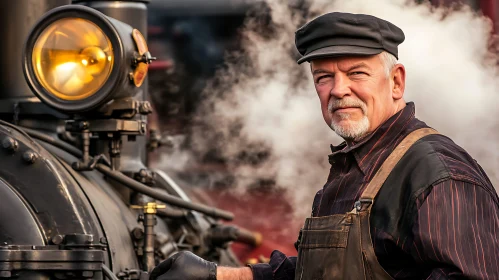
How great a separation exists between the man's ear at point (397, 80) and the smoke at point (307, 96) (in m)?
1.18

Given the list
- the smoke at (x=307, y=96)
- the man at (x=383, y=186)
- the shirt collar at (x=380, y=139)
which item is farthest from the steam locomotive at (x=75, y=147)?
the shirt collar at (x=380, y=139)

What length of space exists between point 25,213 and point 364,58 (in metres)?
1.16

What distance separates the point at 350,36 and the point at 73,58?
3.91 ft

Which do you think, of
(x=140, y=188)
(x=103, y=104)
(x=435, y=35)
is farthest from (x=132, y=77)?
(x=435, y=35)

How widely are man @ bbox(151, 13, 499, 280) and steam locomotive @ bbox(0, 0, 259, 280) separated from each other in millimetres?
885

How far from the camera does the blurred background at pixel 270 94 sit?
3.46 m

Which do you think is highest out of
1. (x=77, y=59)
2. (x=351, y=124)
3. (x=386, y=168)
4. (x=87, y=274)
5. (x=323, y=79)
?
(x=77, y=59)

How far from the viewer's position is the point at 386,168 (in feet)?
6.93

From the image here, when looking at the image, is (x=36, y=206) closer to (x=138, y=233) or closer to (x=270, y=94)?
(x=138, y=233)

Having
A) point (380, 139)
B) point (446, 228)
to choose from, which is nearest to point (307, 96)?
point (380, 139)

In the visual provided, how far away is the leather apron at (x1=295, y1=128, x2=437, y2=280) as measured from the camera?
2068 mm

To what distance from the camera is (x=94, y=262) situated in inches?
114

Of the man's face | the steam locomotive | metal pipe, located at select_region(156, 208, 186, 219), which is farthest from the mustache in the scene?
metal pipe, located at select_region(156, 208, 186, 219)

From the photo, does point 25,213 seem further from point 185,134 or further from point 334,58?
point 185,134
